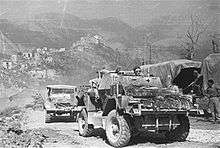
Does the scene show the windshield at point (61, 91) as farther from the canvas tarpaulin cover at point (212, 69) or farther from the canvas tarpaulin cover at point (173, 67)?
the canvas tarpaulin cover at point (212, 69)

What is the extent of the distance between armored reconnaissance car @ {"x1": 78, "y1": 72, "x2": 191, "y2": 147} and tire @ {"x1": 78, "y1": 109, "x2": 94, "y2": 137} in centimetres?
4

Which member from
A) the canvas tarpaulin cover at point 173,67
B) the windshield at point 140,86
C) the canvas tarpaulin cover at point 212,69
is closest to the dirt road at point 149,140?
the windshield at point 140,86

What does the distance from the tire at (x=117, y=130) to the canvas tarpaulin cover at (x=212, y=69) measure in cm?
815

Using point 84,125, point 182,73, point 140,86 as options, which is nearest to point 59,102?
point 84,125

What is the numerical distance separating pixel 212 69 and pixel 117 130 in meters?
8.42

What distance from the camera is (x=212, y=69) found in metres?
16.4

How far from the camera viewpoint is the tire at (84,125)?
11453 mm

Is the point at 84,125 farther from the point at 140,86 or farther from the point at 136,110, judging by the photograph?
the point at 136,110

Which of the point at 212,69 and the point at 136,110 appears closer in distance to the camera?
the point at 136,110

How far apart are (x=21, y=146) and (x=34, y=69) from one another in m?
37.1

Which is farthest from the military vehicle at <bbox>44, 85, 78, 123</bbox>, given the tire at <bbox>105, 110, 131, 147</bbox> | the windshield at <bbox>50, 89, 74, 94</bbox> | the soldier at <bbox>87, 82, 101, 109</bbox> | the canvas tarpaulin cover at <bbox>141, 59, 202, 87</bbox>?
the tire at <bbox>105, 110, 131, 147</bbox>

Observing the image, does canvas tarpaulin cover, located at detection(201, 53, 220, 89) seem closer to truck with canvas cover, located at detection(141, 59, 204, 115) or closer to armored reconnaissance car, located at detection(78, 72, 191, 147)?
truck with canvas cover, located at detection(141, 59, 204, 115)

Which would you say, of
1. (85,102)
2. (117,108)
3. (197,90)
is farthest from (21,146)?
(197,90)

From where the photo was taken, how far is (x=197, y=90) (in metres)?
17.0
